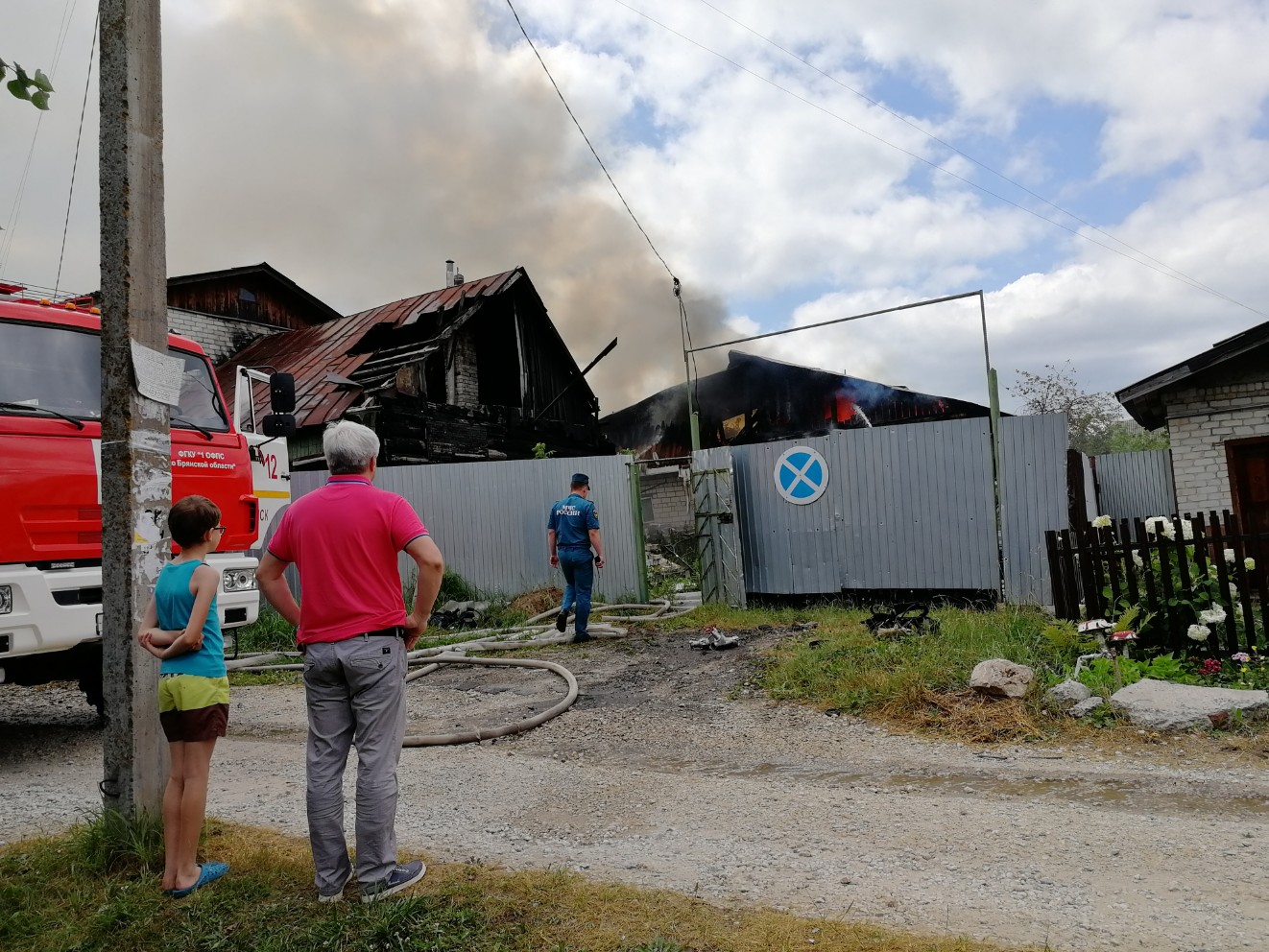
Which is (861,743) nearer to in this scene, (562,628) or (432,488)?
(562,628)

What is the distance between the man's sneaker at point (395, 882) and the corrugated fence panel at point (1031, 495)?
783cm

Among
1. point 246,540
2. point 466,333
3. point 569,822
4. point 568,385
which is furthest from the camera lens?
point 568,385

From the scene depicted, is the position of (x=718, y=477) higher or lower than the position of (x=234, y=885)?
higher

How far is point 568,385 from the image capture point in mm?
20922

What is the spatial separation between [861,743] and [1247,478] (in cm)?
818

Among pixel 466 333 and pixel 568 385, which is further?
pixel 568 385

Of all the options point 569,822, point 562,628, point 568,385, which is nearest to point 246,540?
point 569,822

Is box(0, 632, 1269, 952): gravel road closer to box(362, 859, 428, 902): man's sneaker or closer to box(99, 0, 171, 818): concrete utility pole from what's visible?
box(362, 859, 428, 902): man's sneaker

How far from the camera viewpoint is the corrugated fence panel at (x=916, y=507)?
9906mm

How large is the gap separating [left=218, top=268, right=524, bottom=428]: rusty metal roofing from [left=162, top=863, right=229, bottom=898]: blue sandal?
12173 millimetres

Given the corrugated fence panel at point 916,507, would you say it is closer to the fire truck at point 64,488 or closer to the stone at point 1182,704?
the stone at point 1182,704

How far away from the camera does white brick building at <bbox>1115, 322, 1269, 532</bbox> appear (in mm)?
10492

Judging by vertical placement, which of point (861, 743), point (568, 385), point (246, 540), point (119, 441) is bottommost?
point (861, 743)

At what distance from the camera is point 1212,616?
606 centimetres
